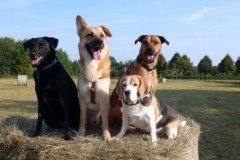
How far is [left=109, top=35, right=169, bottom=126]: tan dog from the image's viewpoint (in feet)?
17.4

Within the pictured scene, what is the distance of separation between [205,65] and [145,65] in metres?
59.2

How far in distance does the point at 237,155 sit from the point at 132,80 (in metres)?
3.90

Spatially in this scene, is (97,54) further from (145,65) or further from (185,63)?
(185,63)

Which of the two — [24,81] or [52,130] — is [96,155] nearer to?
[52,130]

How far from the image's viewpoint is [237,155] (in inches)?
279

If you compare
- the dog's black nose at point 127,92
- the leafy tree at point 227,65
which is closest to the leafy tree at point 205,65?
the leafy tree at point 227,65

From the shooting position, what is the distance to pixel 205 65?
2458 inches

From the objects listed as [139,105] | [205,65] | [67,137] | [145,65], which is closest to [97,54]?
[139,105]

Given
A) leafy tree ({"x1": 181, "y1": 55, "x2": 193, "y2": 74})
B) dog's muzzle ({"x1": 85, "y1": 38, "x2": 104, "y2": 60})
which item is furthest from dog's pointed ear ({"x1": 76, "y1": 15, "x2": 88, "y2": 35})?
leafy tree ({"x1": 181, "y1": 55, "x2": 193, "y2": 74})

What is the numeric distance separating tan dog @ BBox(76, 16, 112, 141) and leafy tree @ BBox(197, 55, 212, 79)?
59.7 metres

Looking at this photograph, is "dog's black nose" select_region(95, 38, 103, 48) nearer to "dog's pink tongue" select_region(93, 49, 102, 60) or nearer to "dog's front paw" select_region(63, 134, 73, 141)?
"dog's pink tongue" select_region(93, 49, 102, 60)

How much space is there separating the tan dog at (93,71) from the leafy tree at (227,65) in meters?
57.0

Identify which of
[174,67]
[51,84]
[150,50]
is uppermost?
[174,67]

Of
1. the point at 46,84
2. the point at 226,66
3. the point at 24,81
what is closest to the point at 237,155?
the point at 46,84
